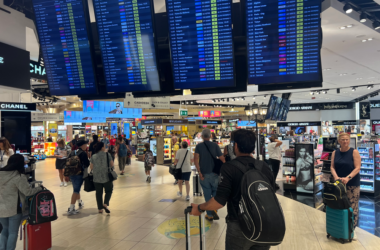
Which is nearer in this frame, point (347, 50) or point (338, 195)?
point (338, 195)

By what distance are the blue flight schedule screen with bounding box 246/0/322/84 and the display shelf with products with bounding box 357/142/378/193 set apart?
633 centimetres

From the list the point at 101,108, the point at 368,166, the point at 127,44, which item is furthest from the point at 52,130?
the point at 368,166

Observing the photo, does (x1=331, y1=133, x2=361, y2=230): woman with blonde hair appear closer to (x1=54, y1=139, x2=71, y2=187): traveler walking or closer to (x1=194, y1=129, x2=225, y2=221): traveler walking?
→ (x1=194, y1=129, x2=225, y2=221): traveler walking

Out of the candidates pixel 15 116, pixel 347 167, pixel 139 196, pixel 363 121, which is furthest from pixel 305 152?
pixel 363 121

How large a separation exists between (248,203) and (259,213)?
10 cm

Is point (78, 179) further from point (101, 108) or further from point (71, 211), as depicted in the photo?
point (101, 108)

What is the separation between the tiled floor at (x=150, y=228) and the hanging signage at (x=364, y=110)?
17522 millimetres

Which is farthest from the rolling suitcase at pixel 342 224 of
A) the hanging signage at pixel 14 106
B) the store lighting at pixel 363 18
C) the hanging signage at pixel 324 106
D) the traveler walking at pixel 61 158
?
the hanging signage at pixel 324 106

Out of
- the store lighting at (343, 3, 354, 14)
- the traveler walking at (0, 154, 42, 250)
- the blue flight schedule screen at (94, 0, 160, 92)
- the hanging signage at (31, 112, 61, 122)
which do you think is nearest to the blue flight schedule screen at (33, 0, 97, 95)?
the blue flight schedule screen at (94, 0, 160, 92)

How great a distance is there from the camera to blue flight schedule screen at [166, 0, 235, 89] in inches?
138

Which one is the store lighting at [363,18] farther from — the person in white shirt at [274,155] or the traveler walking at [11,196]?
the traveler walking at [11,196]

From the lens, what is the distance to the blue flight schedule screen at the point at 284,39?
131 inches

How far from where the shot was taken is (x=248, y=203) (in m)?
1.94

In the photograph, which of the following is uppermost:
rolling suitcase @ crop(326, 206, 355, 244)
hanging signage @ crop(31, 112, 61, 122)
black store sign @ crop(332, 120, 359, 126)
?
hanging signage @ crop(31, 112, 61, 122)
